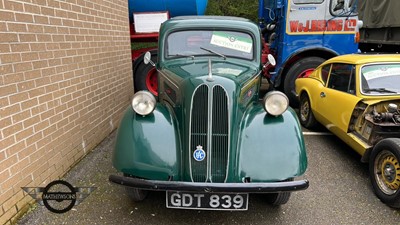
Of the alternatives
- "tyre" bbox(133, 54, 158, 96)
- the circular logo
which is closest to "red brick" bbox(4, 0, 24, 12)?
the circular logo

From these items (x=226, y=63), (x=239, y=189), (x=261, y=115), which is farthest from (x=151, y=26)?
(x=239, y=189)

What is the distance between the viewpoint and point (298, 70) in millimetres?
6844

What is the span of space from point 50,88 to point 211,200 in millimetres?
2298

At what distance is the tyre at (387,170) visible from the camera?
3084 mm

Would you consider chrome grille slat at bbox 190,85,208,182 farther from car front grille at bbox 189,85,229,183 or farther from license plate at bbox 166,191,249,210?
license plate at bbox 166,191,249,210

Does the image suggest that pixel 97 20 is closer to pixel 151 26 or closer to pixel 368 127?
pixel 151 26

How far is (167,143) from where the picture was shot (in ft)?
9.12

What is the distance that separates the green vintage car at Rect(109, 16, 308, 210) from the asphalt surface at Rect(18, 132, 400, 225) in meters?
0.20

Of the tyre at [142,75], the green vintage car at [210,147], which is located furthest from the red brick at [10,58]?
the tyre at [142,75]

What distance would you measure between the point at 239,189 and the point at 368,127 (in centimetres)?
224

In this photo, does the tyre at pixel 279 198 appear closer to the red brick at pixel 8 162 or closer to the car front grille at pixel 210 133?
the car front grille at pixel 210 133

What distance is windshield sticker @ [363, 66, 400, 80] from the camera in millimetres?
4148

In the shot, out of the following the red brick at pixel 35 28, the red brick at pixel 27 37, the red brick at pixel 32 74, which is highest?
the red brick at pixel 35 28
